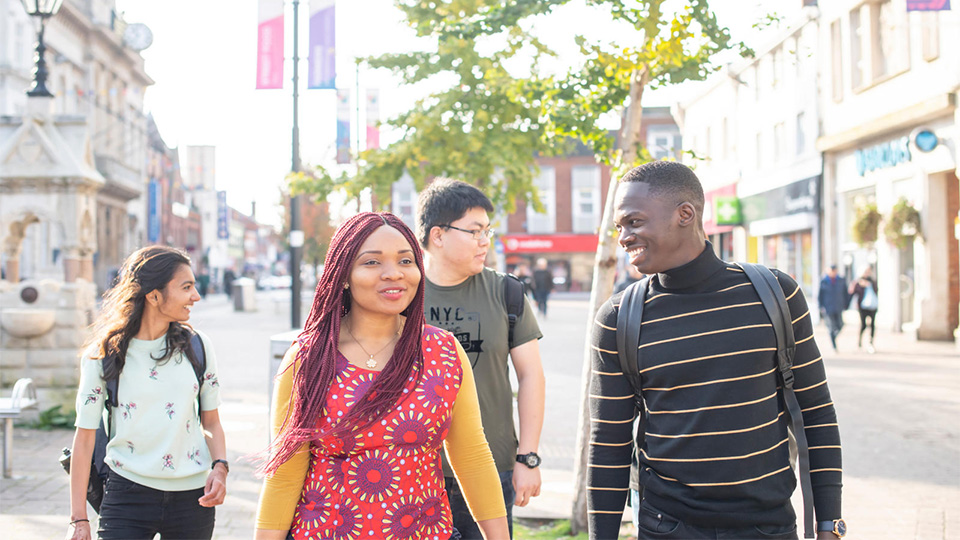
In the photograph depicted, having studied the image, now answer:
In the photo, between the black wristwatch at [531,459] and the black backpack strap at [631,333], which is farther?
the black wristwatch at [531,459]

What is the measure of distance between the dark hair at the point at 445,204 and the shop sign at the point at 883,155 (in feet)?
63.2

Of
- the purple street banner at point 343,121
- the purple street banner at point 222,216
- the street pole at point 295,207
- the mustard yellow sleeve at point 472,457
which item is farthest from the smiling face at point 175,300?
the purple street banner at point 222,216

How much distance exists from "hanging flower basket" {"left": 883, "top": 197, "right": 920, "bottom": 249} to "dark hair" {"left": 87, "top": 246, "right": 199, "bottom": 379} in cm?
1874

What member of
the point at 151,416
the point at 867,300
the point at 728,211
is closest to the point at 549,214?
the point at 728,211

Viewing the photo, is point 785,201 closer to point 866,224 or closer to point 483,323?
point 866,224

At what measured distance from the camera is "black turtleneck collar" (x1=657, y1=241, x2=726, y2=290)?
8.35 feet

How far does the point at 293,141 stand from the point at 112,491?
1398 centimetres

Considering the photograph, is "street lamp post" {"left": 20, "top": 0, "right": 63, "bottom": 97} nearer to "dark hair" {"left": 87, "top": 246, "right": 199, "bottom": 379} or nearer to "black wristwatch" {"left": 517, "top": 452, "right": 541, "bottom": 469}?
"dark hair" {"left": 87, "top": 246, "right": 199, "bottom": 379}

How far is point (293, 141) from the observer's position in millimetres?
16781

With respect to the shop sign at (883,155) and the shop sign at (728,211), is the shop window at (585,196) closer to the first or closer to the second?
the shop sign at (728,211)

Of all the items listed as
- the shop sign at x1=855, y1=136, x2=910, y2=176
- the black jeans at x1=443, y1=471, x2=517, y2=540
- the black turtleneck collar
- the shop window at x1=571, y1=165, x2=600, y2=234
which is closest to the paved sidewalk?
the black jeans at x1=443, y1=471, x2=517, y2=540

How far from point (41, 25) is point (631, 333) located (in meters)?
8.96

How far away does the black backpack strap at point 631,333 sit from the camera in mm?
2521

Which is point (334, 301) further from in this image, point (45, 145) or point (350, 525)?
point (45, 145)
